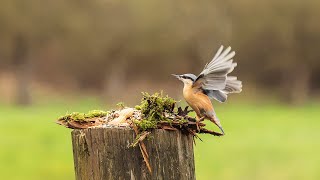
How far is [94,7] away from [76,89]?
10.5m

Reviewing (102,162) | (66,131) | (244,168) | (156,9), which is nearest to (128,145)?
(102,162)

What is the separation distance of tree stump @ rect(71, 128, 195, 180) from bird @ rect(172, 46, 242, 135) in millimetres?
394

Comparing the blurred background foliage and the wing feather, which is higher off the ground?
the blurred background foliage

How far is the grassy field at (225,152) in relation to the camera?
14.4 m

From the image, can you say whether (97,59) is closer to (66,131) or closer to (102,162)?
(66,131)

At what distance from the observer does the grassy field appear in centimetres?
1441

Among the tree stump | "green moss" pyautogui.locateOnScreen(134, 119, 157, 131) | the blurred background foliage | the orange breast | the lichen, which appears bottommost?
the tree stump

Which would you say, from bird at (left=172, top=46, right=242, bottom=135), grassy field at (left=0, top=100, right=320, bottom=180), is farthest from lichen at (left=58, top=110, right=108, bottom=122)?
grassy field at (left=0, top=100, right=320, bottom=180)

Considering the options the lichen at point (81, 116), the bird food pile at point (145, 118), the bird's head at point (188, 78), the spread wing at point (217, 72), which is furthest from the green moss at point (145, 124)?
the bird's head at point (188, 78)

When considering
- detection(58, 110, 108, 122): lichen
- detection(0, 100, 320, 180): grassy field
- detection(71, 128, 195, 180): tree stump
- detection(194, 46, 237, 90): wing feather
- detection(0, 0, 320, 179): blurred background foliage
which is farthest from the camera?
detection(0, 0, 320, 179): blurred background foliage

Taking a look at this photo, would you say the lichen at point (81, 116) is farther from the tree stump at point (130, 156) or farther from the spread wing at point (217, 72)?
the spread wing at point (217, 72)

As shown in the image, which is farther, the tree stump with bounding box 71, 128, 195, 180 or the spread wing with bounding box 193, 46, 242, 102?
the spread wing with bounding box 193, 46, 242, 102

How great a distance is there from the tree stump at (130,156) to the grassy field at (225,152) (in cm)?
1027

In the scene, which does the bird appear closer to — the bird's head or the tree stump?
the bird's head
